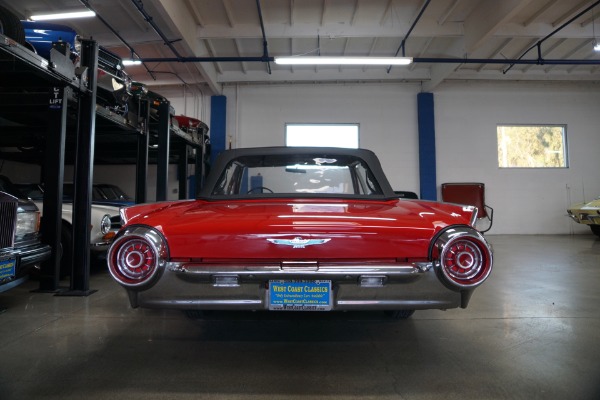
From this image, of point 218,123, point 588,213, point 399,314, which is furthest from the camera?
point 218,123

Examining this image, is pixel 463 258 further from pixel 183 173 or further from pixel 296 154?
pixel 183 173

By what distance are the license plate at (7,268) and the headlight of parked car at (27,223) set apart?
303mm

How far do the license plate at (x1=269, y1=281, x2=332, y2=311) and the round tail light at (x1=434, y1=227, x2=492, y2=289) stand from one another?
500 millimetres

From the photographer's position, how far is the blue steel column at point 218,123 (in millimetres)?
9211

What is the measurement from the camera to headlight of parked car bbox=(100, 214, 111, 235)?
373cm

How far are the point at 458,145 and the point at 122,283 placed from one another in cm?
978

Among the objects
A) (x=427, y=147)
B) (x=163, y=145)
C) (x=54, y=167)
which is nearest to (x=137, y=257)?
(x=54, y=167)

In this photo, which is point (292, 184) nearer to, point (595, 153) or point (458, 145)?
point (458, 145)

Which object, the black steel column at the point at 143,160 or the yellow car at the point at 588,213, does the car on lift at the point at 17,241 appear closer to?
the black steel column at the point at 143,160

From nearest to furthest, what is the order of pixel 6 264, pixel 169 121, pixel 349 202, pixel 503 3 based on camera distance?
1. pixel 349 202
2. pixel 6 264
3. pixel 169 121
4. pixel 503 3

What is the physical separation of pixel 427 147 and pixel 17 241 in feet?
29.7

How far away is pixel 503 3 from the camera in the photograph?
5.94 metres

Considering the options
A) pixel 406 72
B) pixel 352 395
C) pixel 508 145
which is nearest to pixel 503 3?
pixel 406 72

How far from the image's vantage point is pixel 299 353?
6.03 ft
